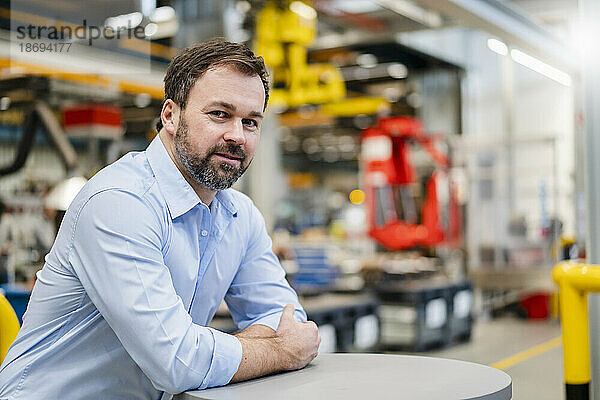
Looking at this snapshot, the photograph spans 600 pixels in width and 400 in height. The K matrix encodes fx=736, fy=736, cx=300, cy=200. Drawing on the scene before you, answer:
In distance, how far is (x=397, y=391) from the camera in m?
1.49

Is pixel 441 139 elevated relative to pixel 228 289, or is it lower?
elevated

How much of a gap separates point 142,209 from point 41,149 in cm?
324

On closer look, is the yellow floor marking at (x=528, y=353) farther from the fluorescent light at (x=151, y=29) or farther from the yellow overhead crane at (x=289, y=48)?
the fluorescent light at (x=151, y=29)

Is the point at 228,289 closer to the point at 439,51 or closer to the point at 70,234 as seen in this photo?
the point at 70,234

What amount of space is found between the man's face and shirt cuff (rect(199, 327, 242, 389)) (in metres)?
0.38

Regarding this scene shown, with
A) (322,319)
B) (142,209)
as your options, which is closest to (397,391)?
(142,209)

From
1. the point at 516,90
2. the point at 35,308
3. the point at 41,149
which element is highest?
the point at 516,90

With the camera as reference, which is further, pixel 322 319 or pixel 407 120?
pixel 407 120

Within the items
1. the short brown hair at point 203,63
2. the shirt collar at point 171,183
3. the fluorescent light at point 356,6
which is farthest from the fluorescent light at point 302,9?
the shirt collar at point 171,183

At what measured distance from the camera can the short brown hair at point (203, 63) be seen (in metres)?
1.74

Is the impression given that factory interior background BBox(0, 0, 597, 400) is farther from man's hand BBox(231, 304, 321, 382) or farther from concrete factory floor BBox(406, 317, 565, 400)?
man's hand BBox(231, 304, 321, 382)

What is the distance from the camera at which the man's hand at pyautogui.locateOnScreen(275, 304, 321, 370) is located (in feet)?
5.60

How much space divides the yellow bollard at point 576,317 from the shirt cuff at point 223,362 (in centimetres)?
133

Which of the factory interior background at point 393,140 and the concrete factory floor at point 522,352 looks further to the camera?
the concrete factory floor at point 522,352
